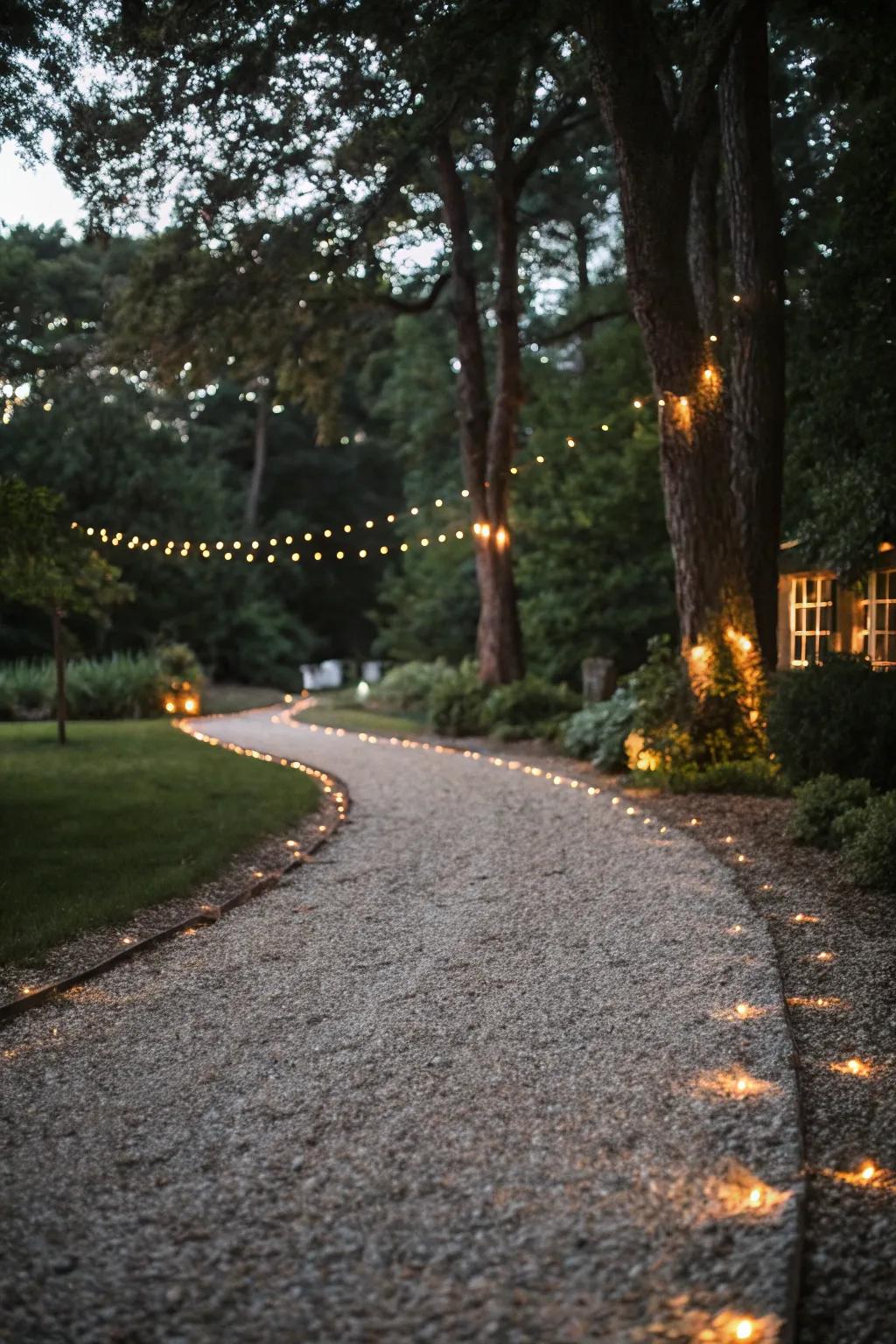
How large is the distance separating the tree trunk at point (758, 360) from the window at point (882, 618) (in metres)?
3.48

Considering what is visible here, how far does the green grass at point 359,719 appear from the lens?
2063 centimetres

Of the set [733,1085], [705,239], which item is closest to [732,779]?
[705,239]

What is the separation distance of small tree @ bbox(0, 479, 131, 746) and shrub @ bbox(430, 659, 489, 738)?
20.3 ft

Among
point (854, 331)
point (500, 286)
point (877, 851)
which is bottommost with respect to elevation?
point (877, 851)

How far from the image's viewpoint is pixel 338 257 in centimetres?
1588

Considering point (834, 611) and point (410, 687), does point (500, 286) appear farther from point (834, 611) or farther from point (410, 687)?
point (410, 687)

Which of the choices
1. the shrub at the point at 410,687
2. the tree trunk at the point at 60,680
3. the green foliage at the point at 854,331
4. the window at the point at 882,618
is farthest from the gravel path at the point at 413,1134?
the shrub at the point at 410,687

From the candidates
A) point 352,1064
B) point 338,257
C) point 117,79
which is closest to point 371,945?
point 352,1064

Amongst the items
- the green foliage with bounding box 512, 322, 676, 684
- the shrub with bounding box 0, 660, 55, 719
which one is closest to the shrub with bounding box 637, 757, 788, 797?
the green foliage with bounding box 512, 322, 676, 684

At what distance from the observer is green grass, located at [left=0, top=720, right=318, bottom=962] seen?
7078 mm

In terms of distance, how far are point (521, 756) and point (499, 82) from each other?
309 inches

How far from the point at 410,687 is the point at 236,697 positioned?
5.36 meters

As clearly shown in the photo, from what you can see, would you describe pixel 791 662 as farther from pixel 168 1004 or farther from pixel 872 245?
pixel 168 1004

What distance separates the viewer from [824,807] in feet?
28.9
